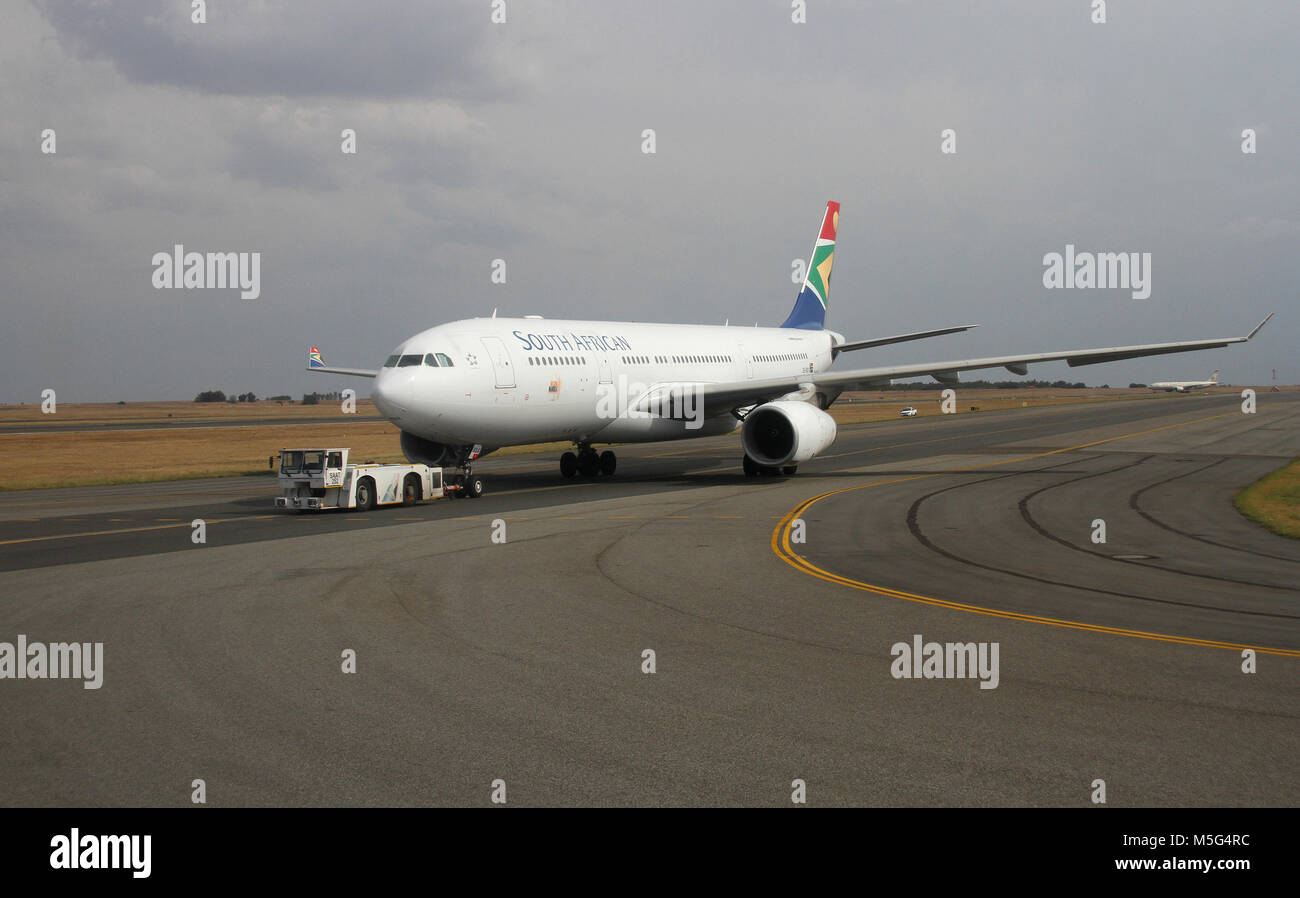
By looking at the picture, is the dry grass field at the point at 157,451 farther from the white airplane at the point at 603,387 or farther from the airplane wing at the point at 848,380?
the airplane wing at the point at 848,380

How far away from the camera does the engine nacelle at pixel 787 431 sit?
30125mm

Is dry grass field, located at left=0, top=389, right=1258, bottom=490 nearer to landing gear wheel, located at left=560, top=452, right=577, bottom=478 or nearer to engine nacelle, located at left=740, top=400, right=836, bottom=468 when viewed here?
landing gear wheel, located at left=560, top=452, right=577, bottom=478

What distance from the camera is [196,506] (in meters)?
26.3

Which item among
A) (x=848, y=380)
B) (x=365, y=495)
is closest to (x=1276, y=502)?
(x=848, y=380)

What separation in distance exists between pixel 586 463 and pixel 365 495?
9645mm

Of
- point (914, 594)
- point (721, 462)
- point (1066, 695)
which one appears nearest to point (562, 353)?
point (721, 462)

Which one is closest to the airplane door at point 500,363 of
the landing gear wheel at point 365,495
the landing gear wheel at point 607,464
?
the landing gear wheel at point 365,495

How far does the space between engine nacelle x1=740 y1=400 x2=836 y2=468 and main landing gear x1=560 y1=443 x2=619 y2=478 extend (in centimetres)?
489

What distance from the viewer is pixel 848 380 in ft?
108

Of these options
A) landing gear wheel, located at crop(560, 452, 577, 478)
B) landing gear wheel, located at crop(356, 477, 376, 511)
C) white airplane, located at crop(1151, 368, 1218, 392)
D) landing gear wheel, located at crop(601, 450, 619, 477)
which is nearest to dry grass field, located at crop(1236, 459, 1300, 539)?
landing gear wheel, located at crop(601, 450, 619, 477)

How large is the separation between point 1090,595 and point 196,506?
Answer: 2157 cm

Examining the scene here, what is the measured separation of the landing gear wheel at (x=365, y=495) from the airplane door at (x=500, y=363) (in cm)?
401

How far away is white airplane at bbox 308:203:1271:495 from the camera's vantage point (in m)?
25.3
